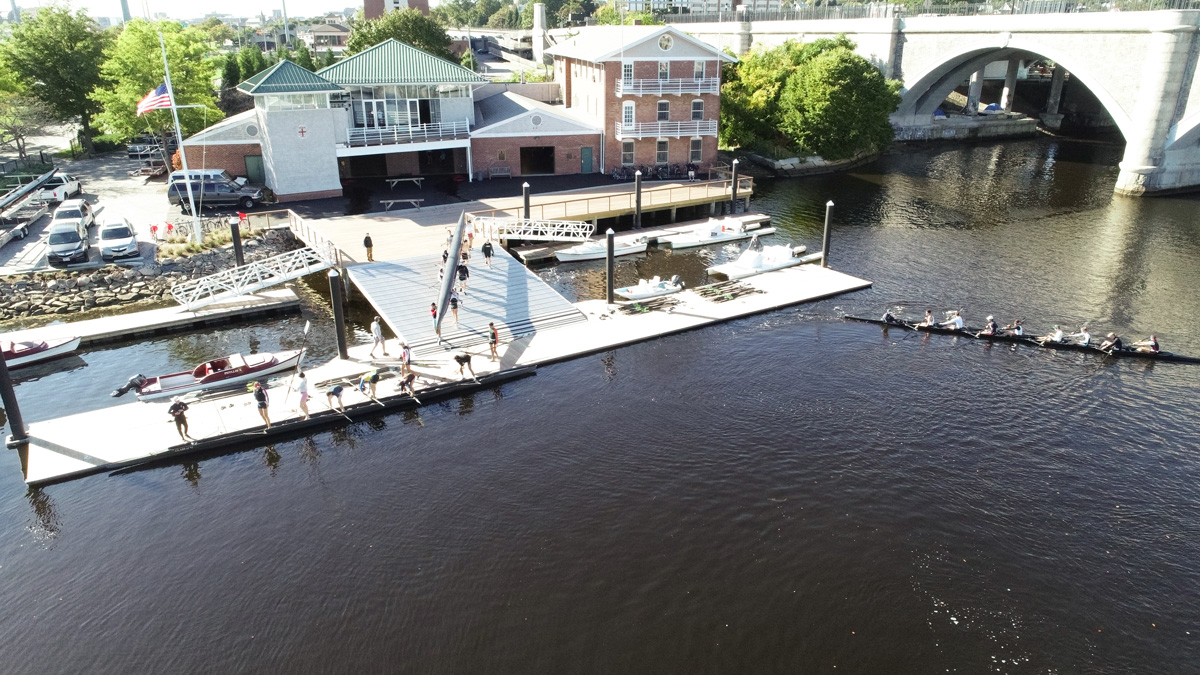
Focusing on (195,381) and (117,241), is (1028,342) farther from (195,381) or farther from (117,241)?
(117,241)

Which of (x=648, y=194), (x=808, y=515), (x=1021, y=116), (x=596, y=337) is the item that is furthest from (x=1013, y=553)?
(x=1021, y=116)

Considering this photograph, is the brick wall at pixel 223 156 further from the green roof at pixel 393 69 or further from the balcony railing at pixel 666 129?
the balcony railing at pixel 666 129

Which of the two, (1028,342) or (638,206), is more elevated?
(638,206)

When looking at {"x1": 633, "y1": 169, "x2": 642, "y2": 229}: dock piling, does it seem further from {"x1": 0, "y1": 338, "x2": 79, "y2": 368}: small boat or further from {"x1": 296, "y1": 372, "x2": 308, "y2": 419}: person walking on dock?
{"x1": 0, "y1": 338, "x2": 79, "y2": 368}: small boat

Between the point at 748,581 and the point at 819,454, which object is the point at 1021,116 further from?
the point at 748,581

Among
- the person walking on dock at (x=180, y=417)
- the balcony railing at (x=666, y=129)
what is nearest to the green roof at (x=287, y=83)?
the balcony railing at (x=666, y=129)

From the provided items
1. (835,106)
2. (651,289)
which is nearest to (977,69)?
(835,106)

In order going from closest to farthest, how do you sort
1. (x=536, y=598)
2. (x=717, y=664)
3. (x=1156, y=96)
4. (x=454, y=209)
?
(x=717, y=664)
(x=536, y=598)
(x=454, y=209)
(x=1156, y=96)
